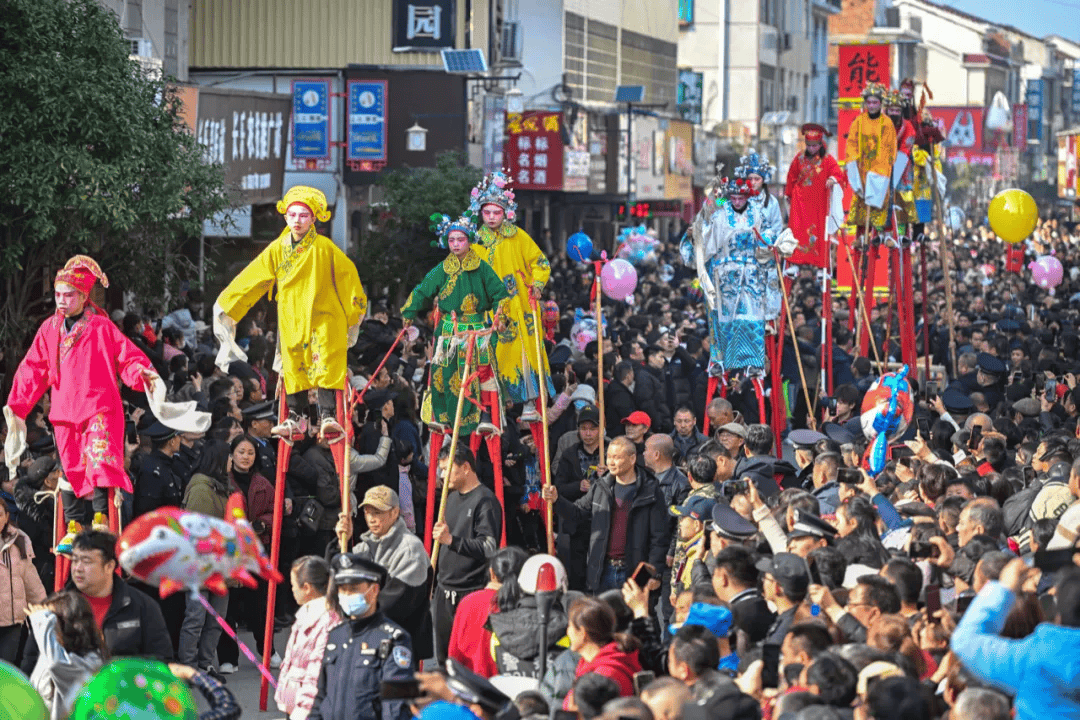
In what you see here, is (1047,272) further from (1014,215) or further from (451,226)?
(451,226)

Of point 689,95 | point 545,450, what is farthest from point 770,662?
point 689,95

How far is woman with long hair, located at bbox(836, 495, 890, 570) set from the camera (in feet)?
25.6

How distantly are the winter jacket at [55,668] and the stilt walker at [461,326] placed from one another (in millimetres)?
5163

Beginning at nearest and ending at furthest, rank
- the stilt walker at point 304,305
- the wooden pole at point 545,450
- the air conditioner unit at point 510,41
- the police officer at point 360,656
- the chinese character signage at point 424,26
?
1. the police officer at point 360,656
2. the stilt walker at point 304,305
3. the wooden pole at point 545,450
4. the chinese character signage at point 424,26
5. the air conditioner unit at point 510,41

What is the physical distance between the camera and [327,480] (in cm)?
1080

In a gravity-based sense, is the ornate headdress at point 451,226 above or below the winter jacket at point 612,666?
above

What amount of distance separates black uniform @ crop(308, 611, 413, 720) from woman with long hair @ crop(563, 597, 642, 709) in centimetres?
74

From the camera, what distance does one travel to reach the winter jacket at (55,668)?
6594mm

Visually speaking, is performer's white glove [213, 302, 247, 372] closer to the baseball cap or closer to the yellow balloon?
the baseball cap

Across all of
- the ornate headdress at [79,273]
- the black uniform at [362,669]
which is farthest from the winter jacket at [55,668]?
the ornate headdress at [79,273]

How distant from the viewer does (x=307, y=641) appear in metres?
7.47

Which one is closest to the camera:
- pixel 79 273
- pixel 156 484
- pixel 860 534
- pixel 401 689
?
pixel 401 689

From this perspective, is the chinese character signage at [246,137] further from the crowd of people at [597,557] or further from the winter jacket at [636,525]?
the winter jacket at [636,525]

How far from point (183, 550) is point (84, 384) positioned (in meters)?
3.88
